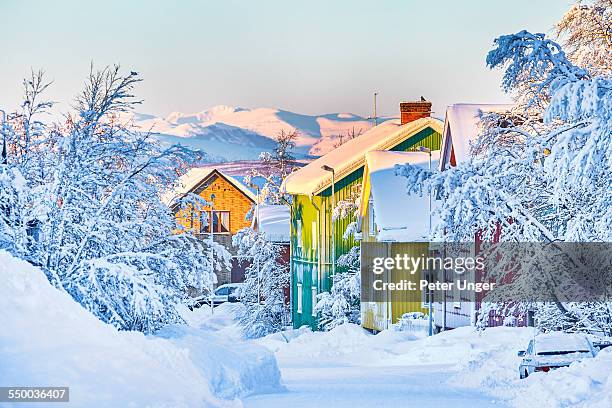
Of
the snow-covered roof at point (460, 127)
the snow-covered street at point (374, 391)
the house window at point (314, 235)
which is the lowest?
the snow-covered street at point (374, 391)

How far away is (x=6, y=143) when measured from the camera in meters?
19.3

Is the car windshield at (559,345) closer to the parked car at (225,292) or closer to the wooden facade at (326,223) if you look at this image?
the wooden facade at (326,223)

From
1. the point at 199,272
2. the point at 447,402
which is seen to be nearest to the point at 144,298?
the point at 199,272

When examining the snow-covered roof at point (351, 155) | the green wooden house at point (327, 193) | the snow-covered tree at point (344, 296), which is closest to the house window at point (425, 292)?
the snow-covered tree at point (344, 296)

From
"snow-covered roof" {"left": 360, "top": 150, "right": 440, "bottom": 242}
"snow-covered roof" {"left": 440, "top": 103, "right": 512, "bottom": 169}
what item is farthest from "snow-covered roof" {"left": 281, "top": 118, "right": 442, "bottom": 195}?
"snow-covered roof" {"left": 440, "top": 103, "right": 512, "bottom": 169}

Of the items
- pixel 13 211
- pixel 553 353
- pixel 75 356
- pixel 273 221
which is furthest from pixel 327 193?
pixel 75 356

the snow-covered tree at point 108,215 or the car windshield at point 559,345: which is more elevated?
the snow-covered tree at point 108,215

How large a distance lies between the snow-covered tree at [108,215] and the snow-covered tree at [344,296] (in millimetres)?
20801

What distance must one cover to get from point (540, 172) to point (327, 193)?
26104 millimetres

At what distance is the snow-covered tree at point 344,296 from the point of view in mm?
41312

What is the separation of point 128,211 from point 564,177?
8475mm

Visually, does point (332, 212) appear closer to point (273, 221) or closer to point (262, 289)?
point (262, 289)

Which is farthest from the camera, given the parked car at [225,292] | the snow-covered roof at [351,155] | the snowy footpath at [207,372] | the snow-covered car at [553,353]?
the parked car at [225,292]

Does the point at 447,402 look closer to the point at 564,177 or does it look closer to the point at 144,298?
the point at 564,177
